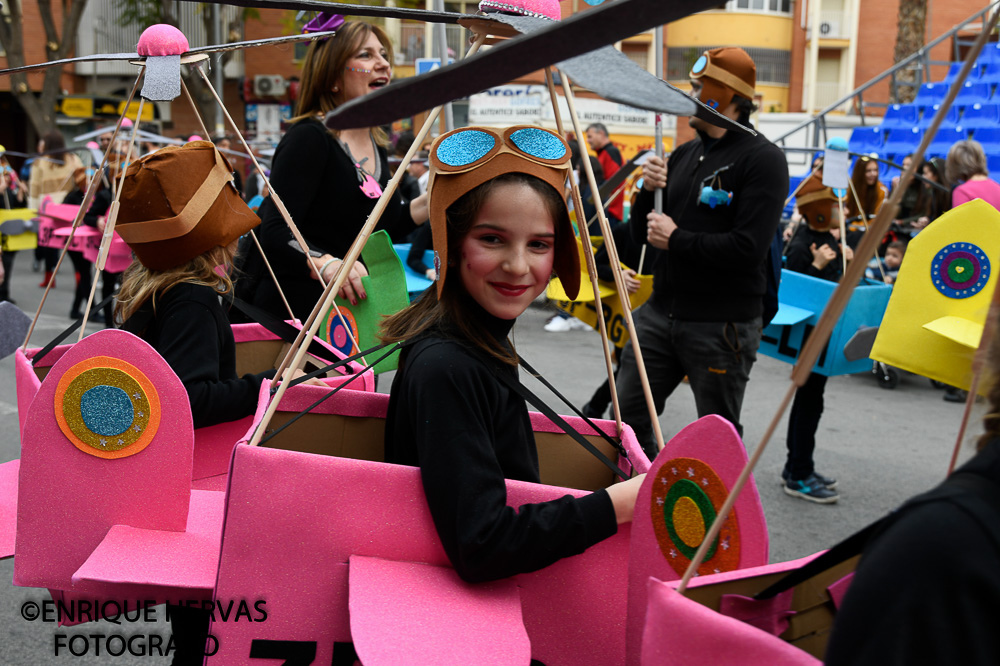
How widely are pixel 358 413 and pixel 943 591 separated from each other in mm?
1449

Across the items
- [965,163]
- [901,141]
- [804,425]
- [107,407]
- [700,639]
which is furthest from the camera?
[901,141]

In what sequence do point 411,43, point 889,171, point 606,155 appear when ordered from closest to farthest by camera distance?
point 606,155 → point 889,171 → point 411,43

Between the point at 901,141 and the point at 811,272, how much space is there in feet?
31.3

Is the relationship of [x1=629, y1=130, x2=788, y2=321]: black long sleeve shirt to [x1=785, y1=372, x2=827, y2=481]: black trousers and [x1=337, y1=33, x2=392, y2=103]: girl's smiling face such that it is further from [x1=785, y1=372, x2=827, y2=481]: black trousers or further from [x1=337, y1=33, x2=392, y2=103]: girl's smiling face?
[x1=337, y1=33, x2=392, y2=103]: girl's smiling face

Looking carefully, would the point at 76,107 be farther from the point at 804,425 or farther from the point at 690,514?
the point at 690,514

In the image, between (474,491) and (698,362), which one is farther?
(698,362)

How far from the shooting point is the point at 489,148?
1.67 m

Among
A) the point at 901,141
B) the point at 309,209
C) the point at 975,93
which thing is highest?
the point at 975,93

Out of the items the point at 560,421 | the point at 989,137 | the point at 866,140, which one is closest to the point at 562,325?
the point at 989,137

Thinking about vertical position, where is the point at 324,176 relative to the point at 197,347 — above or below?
above

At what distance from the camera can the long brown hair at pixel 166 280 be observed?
2.34 meters

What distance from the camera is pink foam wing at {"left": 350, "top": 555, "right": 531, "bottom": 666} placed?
4.56 ft

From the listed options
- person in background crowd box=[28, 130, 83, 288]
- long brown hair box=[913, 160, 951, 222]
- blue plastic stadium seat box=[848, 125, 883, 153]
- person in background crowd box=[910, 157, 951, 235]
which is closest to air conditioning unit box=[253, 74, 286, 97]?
person in background crowd box=[28, 130, 83, 288]

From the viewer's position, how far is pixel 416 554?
158 centimetres
